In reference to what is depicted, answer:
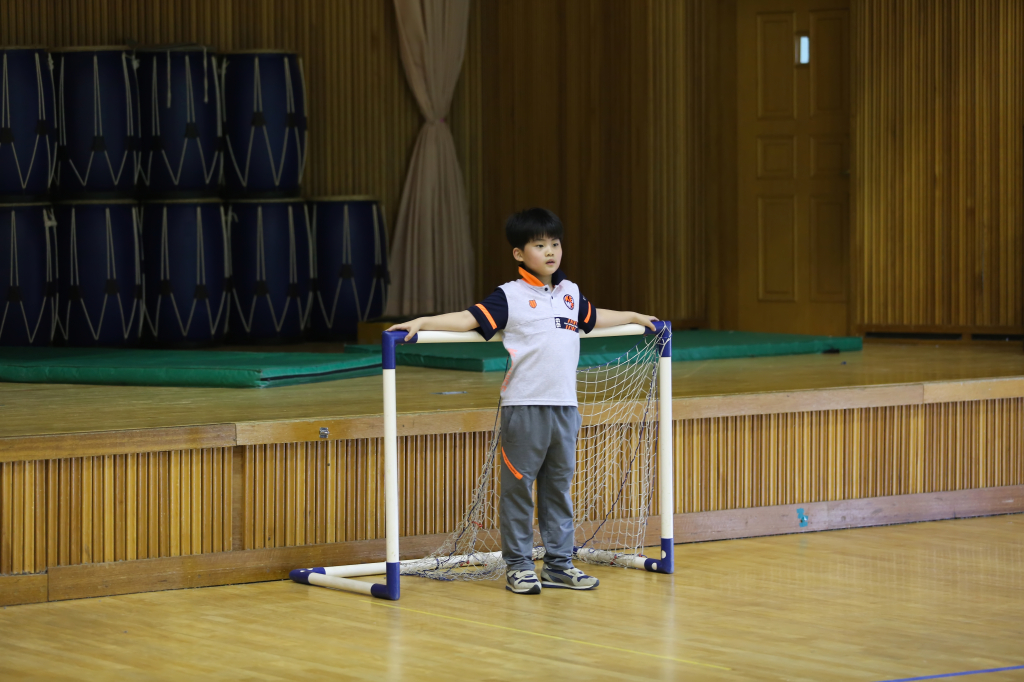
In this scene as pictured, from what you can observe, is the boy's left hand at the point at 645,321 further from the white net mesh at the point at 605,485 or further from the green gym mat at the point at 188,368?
the green gym mat at the point at 188,368

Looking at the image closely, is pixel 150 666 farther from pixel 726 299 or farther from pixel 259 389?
pixel 726 299

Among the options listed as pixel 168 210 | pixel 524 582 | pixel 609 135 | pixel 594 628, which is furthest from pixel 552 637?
pixel 609 135

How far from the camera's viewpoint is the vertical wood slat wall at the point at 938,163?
5945 millimetres

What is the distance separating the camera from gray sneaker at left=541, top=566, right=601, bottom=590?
3.21 m

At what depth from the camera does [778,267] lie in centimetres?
706

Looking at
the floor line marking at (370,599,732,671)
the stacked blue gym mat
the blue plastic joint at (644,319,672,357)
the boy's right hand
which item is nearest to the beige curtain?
the stacked blue gym mat

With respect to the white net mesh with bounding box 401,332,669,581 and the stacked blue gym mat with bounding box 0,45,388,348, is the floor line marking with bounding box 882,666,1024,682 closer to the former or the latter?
the white net mesh with bounding box 401,332,669,581

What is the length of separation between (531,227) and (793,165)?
405 cm

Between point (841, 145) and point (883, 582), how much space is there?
3.89m

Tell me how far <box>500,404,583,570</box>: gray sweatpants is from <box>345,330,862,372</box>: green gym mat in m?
1.38

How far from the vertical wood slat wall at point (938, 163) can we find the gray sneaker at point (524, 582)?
11.7 ft

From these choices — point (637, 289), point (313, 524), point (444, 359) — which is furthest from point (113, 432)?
point (637, 289)

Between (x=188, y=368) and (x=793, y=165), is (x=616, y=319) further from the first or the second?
(x=793, y=165)

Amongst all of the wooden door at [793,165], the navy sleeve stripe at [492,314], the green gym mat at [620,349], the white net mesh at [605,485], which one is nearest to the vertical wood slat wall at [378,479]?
the white net mesh at [605,485]
